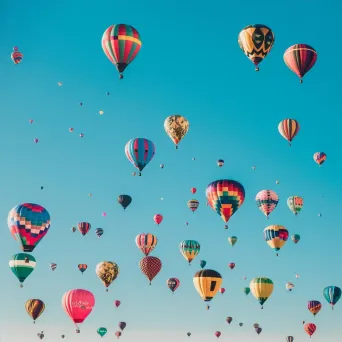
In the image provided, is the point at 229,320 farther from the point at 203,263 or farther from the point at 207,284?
the point at 207,284

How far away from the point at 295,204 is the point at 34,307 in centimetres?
2022

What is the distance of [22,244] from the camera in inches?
1932

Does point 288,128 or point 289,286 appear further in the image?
point 289,286

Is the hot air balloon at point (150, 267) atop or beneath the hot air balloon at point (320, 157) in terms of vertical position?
beneath

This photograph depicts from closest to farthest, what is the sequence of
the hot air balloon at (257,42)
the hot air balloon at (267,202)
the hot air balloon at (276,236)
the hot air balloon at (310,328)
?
the hot air balloon at (257,42) → the hot air balloon at (267,202) → the hot air balloon at (276,236) → the hot air balloon at (310,328)

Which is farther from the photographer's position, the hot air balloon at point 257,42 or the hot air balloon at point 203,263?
the hot air balloon at point 203,263

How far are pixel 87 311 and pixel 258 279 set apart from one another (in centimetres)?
1320

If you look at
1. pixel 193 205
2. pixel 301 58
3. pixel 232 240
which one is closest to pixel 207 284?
pixel 193 205

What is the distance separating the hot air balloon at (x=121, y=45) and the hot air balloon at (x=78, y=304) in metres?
14.4

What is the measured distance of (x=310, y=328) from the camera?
7344cm

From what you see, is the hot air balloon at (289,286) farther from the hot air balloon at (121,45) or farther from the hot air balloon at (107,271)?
the hot air balloon at (121,45)

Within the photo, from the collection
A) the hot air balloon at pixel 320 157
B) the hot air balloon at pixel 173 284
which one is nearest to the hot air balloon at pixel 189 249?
the hot air balloon at pixel 173 284

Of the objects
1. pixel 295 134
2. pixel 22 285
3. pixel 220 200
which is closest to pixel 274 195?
pixel 295 134

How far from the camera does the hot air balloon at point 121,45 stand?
4841 cm
